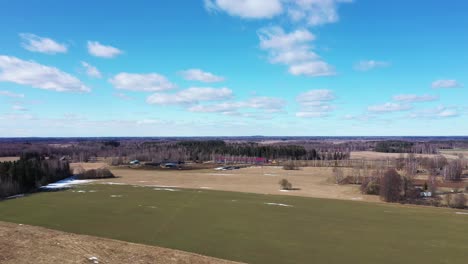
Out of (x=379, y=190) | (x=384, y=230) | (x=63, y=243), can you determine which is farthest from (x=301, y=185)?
(x=63, y=243)

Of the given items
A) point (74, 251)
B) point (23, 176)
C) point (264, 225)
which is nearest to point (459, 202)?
point (264, 225)

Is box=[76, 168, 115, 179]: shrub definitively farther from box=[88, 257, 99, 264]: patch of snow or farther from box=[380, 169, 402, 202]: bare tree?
box=[88, 257, 99, 264]: patch of snow

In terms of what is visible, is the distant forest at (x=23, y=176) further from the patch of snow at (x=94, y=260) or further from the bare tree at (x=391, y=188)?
the bare tree at (x=391, y=188)

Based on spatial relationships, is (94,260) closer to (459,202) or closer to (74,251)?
(74,251)

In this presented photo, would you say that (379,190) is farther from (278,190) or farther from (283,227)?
(283,227)

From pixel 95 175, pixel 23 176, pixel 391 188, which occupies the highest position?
pixel 23 176

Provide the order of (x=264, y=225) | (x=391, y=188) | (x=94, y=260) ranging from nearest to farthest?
(x=94, y=260) < (x=264, y=225) < (x=391, y=188)
